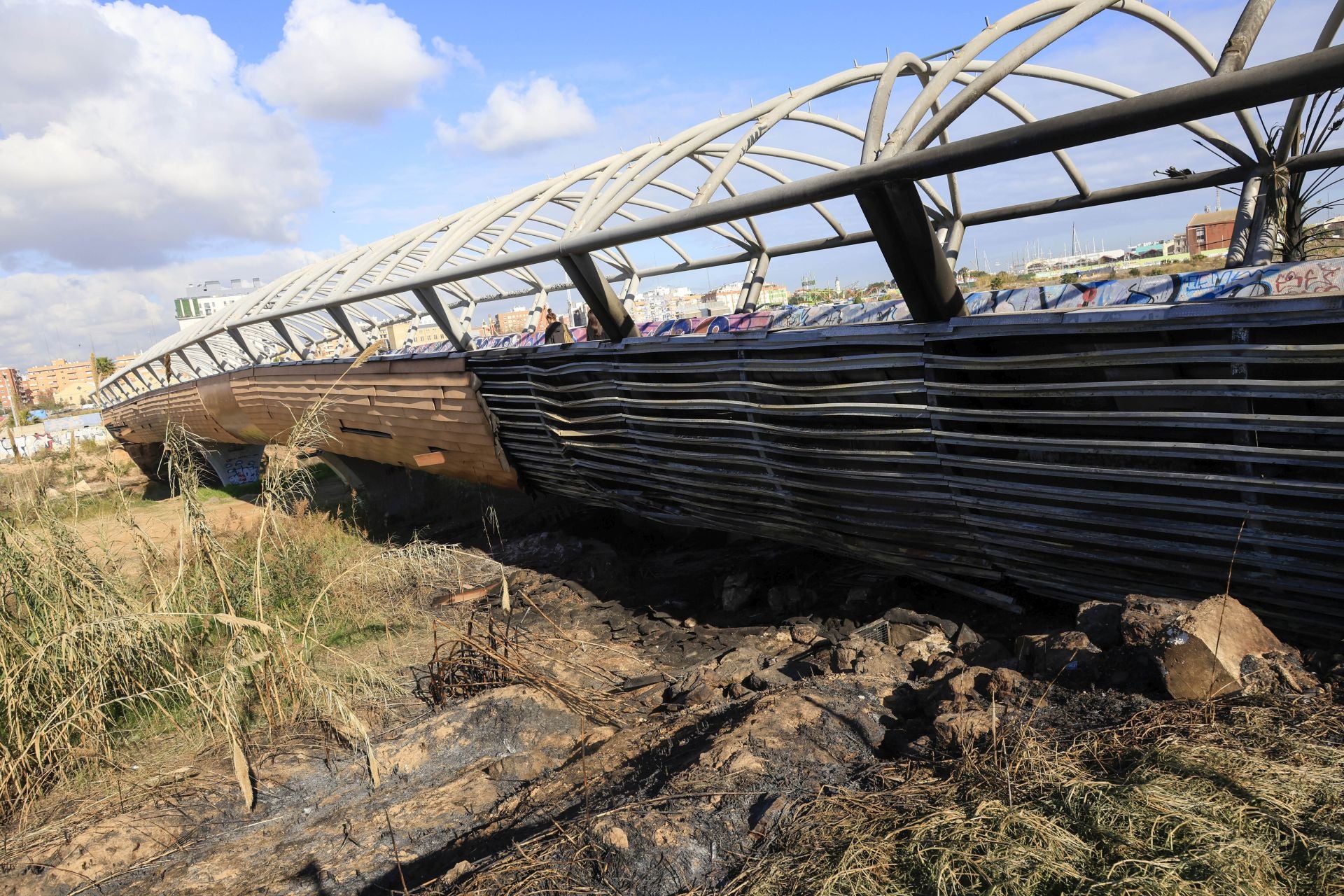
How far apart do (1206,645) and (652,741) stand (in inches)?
103

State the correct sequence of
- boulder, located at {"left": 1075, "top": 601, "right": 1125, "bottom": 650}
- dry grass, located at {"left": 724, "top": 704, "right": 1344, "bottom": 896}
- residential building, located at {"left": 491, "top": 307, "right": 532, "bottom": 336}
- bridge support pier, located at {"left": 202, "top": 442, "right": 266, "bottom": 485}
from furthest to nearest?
bridge support pier, located at {"left": 202, "top": 442, "right": 266, "bottom": 485}, residential building, located at {"left": 491, "top": 307, "right": 532, "bottom": 336}, boulder, located at {"left": 1075, "top": 601, "right": 1125, "bottom": 650}, dry grass, located at {"left": 724, "top": 704, "right": 1344, "bottom": 896}

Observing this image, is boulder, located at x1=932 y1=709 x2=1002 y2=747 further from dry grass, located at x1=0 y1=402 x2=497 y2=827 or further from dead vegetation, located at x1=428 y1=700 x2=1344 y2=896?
dry grass, located at x1=0 y1=402 x2=497 y2=827

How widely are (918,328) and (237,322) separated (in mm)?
10724

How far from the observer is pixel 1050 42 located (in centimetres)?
418

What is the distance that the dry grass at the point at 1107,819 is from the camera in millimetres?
2283

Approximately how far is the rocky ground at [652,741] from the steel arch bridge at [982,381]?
0.51m

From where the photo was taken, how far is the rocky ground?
10.5 ft

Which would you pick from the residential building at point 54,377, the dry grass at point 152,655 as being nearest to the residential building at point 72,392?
the residential building at point 54,377

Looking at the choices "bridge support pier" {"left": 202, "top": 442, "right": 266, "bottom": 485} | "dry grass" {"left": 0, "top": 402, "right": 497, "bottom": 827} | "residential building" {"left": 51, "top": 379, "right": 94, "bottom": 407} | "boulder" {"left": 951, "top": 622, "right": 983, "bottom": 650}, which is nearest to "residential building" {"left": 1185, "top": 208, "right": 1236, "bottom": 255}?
"boulder" {"left": 951, "top": 622, "right": 983, "bottom": 650}

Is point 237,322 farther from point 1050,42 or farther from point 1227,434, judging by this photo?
point 1227,434

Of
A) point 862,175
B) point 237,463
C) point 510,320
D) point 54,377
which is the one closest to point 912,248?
point 862,175

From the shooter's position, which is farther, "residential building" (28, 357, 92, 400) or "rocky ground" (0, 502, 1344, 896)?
"residential building" (28, 357, 92, 400)

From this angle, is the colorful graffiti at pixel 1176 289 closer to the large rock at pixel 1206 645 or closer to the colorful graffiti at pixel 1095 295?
the colorful graffiti at pixel 1095 295

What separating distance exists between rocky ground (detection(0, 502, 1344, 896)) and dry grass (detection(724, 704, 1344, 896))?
0.17 m
